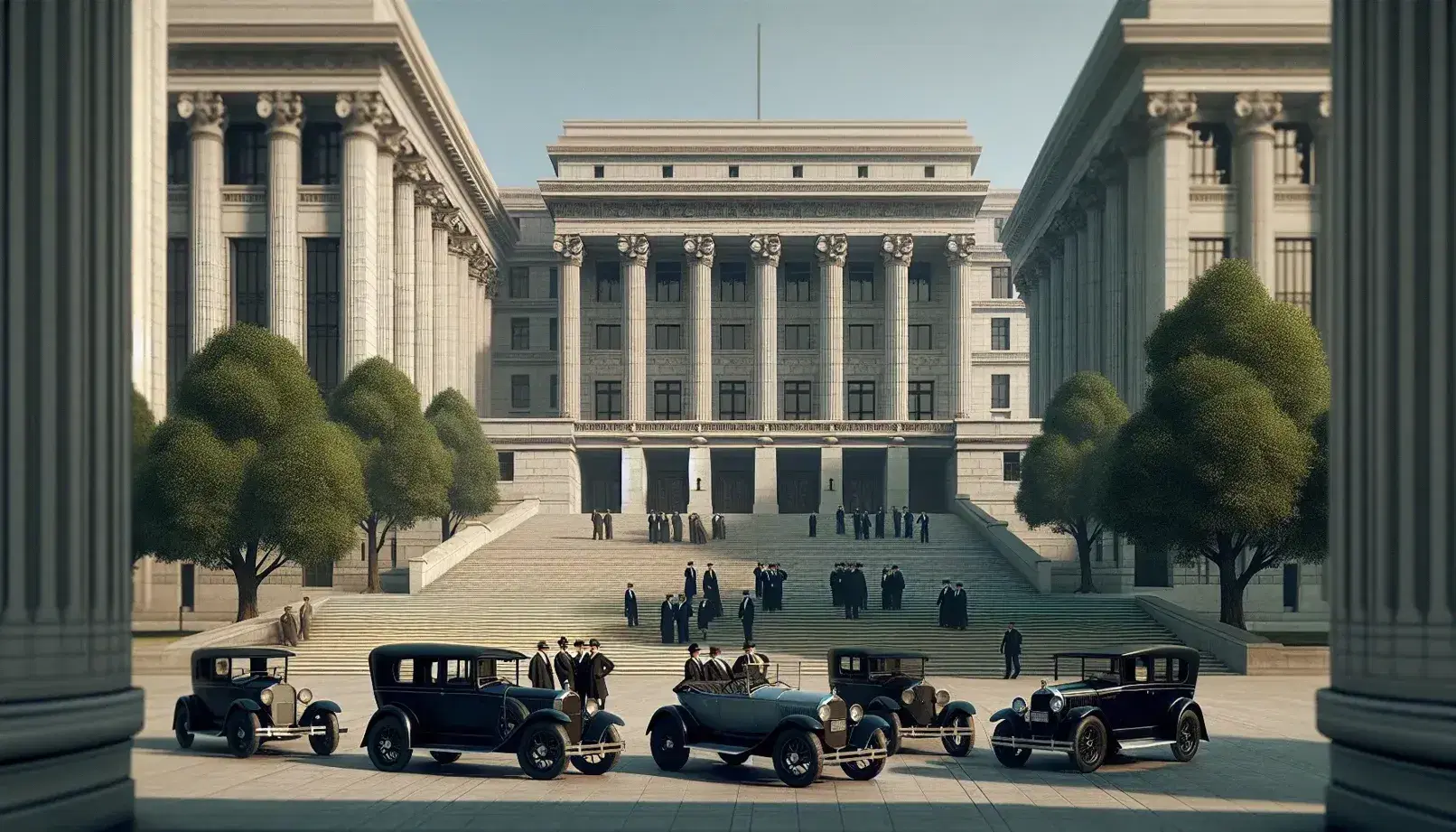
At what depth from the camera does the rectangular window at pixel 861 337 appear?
325 ft

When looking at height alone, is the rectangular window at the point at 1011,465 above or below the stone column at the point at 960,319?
below

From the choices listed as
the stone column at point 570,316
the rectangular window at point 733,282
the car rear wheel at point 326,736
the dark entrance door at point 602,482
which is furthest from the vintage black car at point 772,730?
the rectangular window at point 733,282

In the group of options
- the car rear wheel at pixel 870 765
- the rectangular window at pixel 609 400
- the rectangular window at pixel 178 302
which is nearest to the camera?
the car rear wheel at pixel 870 765

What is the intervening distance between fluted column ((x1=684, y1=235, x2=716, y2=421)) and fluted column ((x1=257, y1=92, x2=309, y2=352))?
29312 millimetres

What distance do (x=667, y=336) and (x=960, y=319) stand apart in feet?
61.6

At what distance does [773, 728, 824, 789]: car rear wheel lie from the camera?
2017 centimetres

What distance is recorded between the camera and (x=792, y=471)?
308ft

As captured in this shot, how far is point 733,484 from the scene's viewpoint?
3720 inches

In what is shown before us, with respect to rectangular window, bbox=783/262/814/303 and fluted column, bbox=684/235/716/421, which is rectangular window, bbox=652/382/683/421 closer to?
fluted column, bbox=684/235/716/421

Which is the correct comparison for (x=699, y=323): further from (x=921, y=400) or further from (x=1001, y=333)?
(x=1001, y=333)

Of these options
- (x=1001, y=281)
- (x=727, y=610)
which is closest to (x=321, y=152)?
(x=727, y=610)

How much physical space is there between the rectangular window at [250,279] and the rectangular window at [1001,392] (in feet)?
207

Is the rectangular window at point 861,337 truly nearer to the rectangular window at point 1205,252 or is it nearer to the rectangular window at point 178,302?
the rectangular window at point 1205,252
